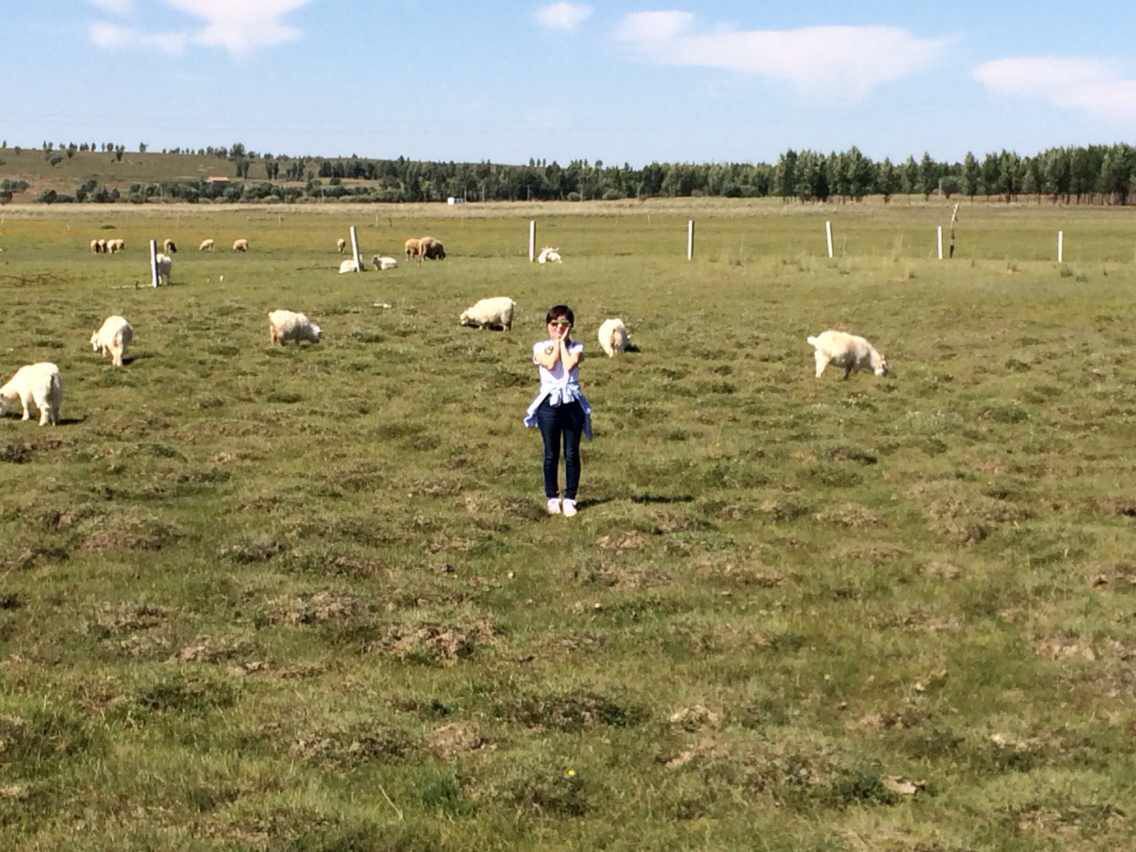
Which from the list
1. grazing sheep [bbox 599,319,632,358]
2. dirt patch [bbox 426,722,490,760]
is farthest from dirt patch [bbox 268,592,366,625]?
grazing sheep [bbox 599,319,632,358]

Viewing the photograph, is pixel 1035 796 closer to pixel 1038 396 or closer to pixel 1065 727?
pixel 1065 727

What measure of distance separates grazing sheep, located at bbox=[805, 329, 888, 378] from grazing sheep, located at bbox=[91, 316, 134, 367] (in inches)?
586

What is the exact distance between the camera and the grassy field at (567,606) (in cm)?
654

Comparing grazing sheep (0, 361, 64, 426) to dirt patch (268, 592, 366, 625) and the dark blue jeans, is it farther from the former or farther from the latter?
dirt patch (268, 592, 366, 625)

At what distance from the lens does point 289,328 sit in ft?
86.0

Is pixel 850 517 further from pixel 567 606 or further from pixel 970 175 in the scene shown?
pixel 970 175

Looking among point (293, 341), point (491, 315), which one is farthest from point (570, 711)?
point (491, 315)

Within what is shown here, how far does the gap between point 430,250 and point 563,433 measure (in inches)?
1784

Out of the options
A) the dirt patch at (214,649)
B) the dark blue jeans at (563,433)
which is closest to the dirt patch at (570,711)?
the dirt patch at (214,649)

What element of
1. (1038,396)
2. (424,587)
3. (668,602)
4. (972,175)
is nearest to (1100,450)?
(1038,396)

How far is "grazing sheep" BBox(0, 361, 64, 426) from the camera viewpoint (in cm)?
1769

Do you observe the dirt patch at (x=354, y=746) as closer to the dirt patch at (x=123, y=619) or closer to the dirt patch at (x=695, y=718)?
the dirt patch at (x=695, y=718)

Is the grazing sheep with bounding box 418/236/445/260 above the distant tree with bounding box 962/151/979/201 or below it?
below

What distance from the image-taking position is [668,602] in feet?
34.7
